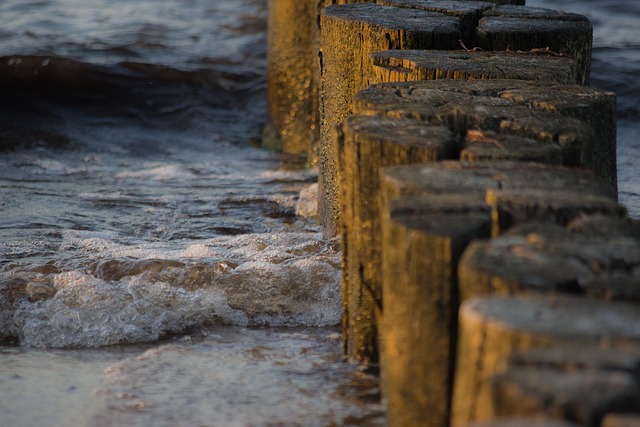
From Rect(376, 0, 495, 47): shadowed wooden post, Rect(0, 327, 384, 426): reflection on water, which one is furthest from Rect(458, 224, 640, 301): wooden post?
Rect(376, 0, 495, 47): shadowed wooden post

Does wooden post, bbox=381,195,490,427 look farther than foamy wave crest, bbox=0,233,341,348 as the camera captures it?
No

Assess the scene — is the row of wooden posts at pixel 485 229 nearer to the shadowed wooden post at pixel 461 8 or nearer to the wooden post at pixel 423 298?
the wooden post at pixel 423 298

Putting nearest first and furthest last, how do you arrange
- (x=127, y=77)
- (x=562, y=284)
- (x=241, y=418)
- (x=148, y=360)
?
(x=562, y=284) → (x=241, y=418) → (x=148, y=360) → (x=127, y=77)

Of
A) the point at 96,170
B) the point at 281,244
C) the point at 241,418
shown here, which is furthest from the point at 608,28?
the point at 241,418

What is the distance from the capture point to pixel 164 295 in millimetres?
4094

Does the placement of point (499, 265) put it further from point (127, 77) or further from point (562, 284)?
point (127, 77)

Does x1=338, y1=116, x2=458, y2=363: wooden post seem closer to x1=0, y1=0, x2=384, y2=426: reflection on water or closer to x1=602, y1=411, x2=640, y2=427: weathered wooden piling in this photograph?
x1=0, y1=0, x2=384, y2=426: reflection on water

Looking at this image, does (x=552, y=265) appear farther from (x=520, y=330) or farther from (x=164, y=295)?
(x=164, y=295)

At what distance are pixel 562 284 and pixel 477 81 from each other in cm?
168

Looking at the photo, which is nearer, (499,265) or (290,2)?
(499,265)

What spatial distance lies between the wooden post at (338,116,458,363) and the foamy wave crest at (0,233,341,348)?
0.84 meters

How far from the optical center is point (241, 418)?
299 cm

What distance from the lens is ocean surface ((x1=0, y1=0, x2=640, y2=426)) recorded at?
3.22 metres

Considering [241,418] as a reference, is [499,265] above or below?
above
